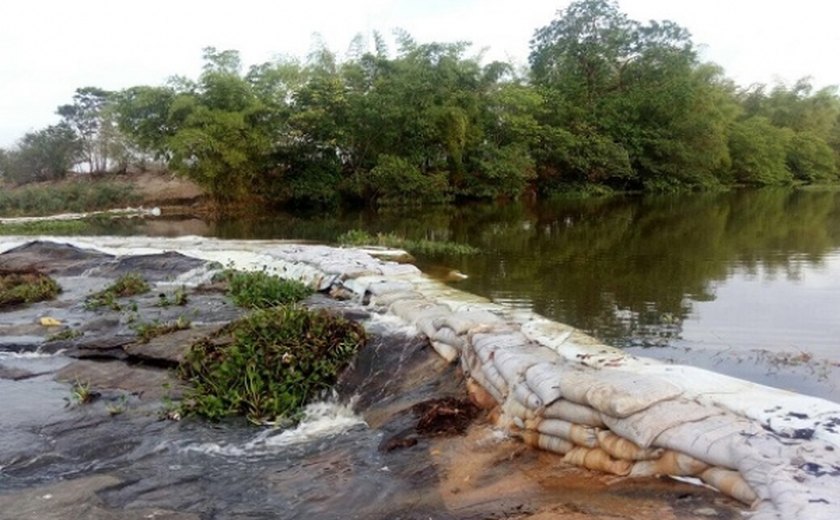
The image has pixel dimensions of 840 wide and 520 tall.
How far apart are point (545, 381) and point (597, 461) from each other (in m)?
0.75

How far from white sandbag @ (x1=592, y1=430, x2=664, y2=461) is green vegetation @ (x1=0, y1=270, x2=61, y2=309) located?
9.41 metres

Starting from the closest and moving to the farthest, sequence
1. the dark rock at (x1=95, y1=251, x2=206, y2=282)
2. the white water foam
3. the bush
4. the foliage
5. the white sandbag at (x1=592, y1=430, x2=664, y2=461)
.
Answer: the white sandbag at (x1=592, y1=430, x2=664, y2=461) < the white water foam < the dark rock at (x1=95, y1=251, x2=206, y2=282) < the bush < the foliage

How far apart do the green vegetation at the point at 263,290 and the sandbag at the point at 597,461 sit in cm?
535

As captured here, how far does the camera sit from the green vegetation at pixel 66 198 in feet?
85.9

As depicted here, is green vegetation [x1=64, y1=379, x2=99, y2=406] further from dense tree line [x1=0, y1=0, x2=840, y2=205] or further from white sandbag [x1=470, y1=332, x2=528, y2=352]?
dense tree line [x1=0, y1=0, x2=840, y2=205]

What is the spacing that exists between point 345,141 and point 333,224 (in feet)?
26.2

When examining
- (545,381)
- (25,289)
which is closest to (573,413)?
(545,381)

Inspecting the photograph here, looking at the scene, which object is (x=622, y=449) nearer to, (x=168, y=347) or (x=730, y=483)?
(x=730, y=483)

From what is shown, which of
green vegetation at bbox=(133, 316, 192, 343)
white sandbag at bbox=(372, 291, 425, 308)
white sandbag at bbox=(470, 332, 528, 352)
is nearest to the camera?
white sandbag at bbox=(470, 332, 528, 352)

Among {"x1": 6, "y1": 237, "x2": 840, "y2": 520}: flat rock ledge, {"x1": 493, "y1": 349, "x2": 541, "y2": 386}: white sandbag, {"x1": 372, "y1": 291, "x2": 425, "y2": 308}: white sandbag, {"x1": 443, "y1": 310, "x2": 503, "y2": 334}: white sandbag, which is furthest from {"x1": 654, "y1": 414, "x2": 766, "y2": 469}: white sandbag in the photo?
{"x1": 372, "y1": 291, "x2": 425, "y2": 308}: white sandbag

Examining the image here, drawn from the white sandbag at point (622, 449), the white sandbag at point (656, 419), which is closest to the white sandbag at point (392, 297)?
the white sandbag at point (622, 449)

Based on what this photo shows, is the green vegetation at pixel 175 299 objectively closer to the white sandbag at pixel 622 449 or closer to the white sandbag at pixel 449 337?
the white sandbag at pixel 449 337

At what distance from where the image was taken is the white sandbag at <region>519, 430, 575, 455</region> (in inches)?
167

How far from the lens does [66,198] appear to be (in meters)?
26.8
